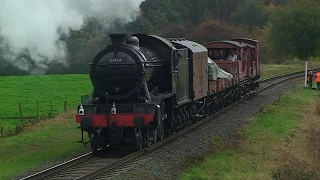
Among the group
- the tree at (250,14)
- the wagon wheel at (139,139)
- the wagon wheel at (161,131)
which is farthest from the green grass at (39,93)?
the tree at (250,14)

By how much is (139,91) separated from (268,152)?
4116 mm

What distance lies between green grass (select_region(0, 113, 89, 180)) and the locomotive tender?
53.4 inches

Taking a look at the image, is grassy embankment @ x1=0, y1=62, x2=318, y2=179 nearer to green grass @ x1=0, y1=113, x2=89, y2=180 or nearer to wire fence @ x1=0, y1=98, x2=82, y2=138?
green grass @ x1=0, y1=113, x2=89, y2=180

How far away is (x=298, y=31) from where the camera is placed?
43750 mm

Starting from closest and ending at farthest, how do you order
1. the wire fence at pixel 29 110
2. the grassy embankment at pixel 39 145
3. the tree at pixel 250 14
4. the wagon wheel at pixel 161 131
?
the grassy embankment at pixel 39 145 < the wagon wheel at pixel 161 131 < the wire fence at pixel 29 110 < the tree at pixel 250 14

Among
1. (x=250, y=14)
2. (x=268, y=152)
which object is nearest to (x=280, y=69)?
(x=250, y=14)

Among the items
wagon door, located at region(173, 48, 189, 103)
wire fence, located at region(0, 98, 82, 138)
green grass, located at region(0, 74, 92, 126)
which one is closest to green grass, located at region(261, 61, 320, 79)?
green grass, located at region(0, 74, 92, 126)

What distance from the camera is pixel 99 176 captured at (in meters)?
12.7

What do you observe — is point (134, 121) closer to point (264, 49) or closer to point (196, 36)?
point (196, 36)

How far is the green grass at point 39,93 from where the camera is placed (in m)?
34.1

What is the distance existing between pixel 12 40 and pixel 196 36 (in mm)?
23781

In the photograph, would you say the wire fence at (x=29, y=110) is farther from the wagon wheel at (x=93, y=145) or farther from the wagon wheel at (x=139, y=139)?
the wagon wheel at (x=139, y=139)

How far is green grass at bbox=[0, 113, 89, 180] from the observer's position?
1496 centimetres

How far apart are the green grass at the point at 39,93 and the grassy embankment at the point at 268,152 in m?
13.4
